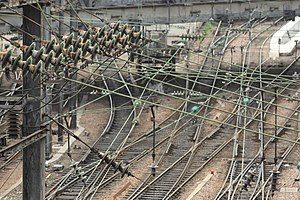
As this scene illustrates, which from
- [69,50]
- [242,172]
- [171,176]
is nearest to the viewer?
[69,50]

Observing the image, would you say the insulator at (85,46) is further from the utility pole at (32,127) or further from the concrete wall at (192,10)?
the concrete wall at (192,10)

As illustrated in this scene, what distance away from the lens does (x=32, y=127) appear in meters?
8.03

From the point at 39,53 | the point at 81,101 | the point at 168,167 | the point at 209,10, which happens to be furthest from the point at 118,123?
the point at 39,53

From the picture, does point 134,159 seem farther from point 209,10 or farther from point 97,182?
point 209,10

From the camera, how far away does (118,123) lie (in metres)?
18.6

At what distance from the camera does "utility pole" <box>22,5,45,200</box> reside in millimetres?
7895

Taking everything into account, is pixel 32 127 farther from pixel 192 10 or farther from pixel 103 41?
pixel 192 10

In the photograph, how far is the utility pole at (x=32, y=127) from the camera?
7.89 meters

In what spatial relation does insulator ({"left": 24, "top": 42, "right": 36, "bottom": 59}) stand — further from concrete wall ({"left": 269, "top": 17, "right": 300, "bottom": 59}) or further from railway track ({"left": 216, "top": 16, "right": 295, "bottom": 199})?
concrete wall ({"left": 269, "top": 17, "right": 300, "bottom": 59})

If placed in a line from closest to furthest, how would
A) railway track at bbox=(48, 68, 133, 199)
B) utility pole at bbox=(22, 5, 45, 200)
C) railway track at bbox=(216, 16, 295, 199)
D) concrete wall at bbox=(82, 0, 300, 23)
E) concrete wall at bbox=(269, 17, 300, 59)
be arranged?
utility pole at bbox=(22, 5, 45, 200) < railway track at bbox=(216, 16, 295, 199) < railway track at bbox=(48, 68, 133, 199) < concrete wall at bbox=(82, 0, 300, 23) < concrete wall at bbox=(269, 17, 300, 59)

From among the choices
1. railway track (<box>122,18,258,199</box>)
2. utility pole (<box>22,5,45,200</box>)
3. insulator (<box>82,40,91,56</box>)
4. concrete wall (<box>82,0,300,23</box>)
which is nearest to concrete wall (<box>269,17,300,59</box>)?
concrete wall (<box>82,0,300,23</box>)

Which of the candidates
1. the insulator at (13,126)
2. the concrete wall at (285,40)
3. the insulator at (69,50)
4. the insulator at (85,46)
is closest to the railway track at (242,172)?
the insulator at (13,126)

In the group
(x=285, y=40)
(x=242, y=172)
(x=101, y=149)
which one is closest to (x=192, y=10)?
(x=285, y=40)

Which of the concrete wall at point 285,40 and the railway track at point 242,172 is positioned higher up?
the concrete wall at point 285,40
